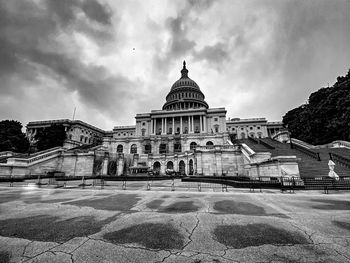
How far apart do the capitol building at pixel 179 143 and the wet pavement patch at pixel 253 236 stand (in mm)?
16215

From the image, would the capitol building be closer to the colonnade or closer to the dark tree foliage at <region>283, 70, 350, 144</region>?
the colonnade

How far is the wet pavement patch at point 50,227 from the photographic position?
4406 mm

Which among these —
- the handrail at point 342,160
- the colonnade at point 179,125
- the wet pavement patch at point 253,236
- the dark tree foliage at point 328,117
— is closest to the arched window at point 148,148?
the colonnade at point 179,125

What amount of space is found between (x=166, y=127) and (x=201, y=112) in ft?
58.1

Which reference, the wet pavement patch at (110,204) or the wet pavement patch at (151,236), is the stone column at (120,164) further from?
the wet pavement patch at (151,236)

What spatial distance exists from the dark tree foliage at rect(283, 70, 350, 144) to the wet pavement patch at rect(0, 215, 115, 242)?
42.3m

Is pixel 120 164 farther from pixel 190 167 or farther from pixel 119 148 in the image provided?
pixel 190 167

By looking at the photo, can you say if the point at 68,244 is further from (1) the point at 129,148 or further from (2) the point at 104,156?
(1) the point at 129,148

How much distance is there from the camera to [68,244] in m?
3.93

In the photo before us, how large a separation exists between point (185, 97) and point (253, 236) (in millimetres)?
95073

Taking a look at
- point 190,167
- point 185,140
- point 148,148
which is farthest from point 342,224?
point 148,148

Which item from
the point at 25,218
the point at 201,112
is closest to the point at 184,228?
the point at 25,218

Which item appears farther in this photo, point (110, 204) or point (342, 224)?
point (110, 204)

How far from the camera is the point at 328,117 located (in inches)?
1502
